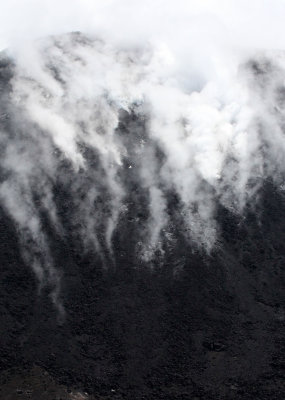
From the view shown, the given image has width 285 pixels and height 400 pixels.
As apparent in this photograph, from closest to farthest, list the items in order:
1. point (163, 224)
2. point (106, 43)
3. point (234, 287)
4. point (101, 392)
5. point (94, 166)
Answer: point (101, 392) → point (234, 287) → point (163, 224) → point (94, 166) → point (106, 43)

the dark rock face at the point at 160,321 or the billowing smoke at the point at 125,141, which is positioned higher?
the billowing smoke at the point at 125,141

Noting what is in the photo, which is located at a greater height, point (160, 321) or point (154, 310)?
point (154, 310)

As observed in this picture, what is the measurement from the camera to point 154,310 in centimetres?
10231

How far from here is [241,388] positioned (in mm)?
89750

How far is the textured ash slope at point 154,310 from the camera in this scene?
301 ft

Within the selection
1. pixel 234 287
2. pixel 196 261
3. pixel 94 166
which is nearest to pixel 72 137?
pixel 94 166

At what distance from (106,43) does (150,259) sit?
236 ft

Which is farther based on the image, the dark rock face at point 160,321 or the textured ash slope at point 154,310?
the textured ash slope at point 154,310

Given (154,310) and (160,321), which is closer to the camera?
(160,321)

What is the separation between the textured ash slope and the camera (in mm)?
91625

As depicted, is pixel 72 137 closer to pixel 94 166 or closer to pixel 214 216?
pixel 94 166

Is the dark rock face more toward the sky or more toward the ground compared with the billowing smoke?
more toward the ground

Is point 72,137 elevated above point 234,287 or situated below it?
above

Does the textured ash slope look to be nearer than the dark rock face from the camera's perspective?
No
